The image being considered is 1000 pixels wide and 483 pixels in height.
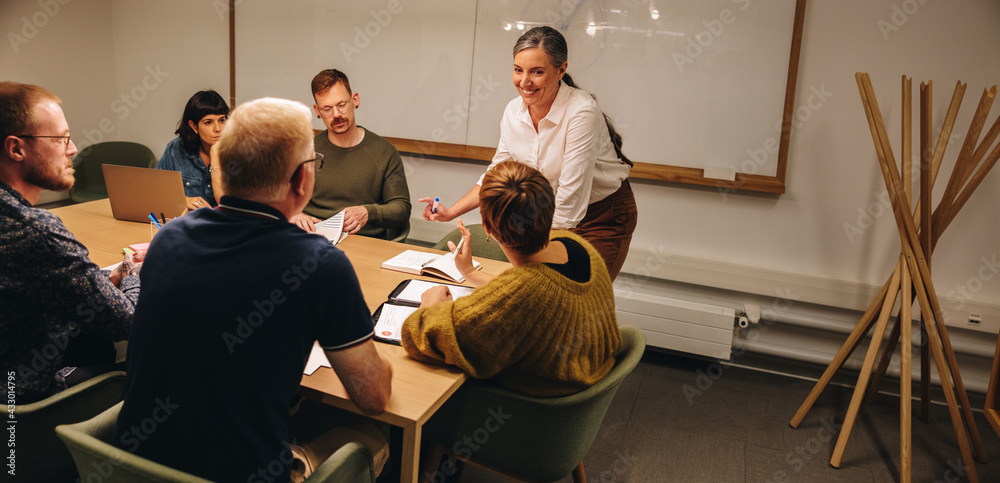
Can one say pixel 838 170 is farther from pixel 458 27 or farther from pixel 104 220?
pixel 104 220

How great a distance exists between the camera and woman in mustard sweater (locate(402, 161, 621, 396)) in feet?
4.90

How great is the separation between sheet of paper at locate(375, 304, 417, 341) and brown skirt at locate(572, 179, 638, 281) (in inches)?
38.4

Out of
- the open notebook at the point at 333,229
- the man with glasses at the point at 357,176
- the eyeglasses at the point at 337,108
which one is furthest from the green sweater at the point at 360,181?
the open notebook at the point at 333,229

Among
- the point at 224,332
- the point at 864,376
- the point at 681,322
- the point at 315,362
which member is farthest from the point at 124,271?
the point at 864,376

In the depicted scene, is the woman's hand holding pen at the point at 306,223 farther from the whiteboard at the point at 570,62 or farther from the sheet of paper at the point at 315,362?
the whiteboard at the point at 570,62

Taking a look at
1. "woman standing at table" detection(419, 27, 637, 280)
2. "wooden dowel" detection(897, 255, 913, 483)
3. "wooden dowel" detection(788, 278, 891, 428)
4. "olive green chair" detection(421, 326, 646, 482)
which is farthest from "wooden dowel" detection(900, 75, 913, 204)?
"olive green chair" detection(421, 326, 646, 482)

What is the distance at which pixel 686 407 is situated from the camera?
2984 mm

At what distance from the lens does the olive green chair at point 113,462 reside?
1.03 m

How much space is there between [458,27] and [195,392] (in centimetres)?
286

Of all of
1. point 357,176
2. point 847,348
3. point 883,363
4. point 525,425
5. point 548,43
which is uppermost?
point 548,43

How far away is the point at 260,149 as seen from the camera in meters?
1.18

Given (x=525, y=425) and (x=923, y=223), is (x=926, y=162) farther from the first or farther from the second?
(x=525, y=425)

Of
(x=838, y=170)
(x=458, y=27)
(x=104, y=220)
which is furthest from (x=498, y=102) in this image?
(x=104, y=220)

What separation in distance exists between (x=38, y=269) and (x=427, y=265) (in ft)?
3.70
